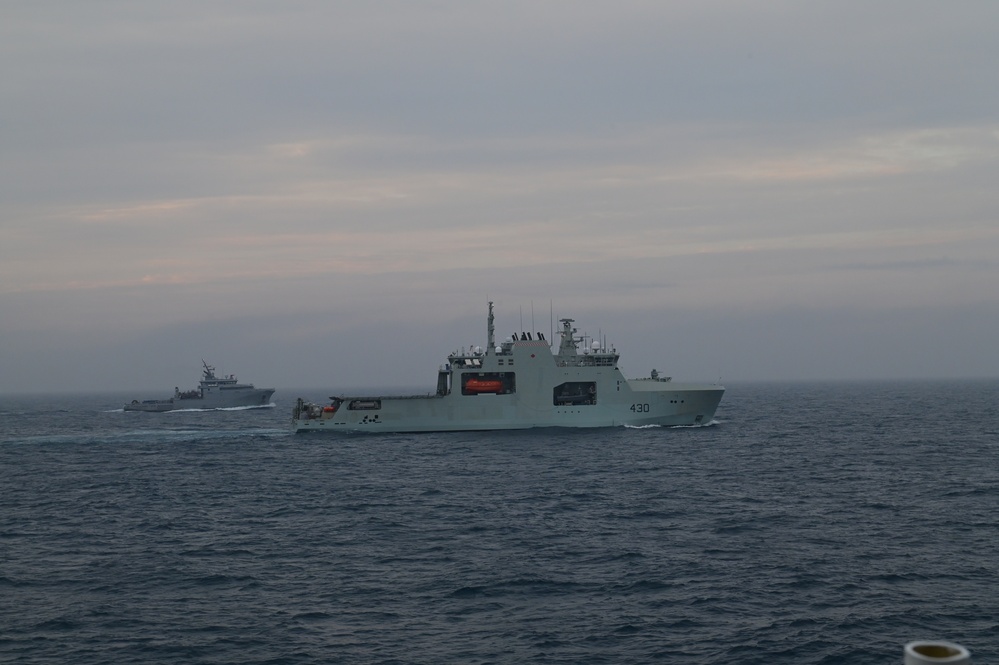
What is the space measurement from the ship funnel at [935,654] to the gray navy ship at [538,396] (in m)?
57.1

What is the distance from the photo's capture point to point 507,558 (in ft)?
85.6

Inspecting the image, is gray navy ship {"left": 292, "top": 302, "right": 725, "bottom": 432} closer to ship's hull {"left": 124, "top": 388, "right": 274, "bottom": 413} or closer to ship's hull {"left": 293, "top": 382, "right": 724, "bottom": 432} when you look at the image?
ship's hull {"left": 293, "top": 382, "right": 724, "bottom": 432}

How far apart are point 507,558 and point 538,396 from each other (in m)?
38.8

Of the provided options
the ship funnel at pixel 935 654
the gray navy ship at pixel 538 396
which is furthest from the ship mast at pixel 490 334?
the ship funnel at pixel 935 654

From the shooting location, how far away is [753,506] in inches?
1359

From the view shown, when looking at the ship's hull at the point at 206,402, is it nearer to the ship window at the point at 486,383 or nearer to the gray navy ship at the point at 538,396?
the gray navy ship at the point at 538,396

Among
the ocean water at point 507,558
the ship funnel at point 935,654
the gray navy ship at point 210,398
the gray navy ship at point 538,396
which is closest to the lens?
the ship funnel at point 935,654

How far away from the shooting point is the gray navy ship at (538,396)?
6450 cm

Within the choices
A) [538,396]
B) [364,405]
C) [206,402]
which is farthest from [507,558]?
[206,402]

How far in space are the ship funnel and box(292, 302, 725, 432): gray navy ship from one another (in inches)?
2246

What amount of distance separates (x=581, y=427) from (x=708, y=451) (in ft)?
40.4

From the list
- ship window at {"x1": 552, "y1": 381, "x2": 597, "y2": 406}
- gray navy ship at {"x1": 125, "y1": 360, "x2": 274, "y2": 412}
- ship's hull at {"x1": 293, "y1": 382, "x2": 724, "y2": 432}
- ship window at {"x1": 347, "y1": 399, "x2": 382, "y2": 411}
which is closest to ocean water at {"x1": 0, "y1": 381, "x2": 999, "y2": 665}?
ship's hull at {"x1": 293, "y1": 382, "x2": 724, "y2": 432}

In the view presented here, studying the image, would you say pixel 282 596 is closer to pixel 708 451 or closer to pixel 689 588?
pixel 689 588

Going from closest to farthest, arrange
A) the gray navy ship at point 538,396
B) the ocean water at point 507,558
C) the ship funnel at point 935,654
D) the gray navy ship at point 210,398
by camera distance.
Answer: the ship funnel at point 935,654 < the ocean water at point 507,558 < the gray navy ship at point 538,396 < the gray navy ship at point 210,398
